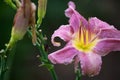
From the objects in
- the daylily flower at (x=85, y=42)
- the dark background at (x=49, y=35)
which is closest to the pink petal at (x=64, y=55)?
the daylily flower at (x=85, y=42)

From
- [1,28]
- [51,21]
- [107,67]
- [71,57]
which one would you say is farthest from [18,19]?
[107,67]

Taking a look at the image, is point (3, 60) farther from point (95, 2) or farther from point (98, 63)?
point (95, 2)

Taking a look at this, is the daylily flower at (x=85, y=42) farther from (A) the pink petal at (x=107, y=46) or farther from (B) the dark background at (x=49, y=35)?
(B) the dark background at (x=49, y=35)

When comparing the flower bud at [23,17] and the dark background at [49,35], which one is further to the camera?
the dark background at [49,35]

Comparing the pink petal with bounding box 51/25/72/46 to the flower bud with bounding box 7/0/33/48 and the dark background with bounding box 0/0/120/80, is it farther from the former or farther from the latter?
the dark background with bounding box 0/0/120/80

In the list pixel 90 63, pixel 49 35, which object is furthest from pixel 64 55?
pixel 49 35

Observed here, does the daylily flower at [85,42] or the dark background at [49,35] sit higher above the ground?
the dark background at [49,35]
